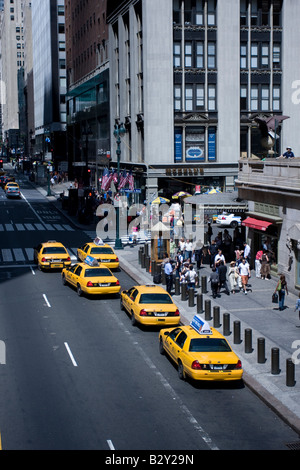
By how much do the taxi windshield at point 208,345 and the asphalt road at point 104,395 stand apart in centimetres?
101

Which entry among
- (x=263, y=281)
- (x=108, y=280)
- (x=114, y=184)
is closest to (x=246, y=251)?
(x=263, y=281)

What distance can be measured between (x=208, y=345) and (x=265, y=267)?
51.9 ft

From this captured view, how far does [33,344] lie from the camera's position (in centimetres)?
2216

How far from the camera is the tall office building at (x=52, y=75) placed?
470ft

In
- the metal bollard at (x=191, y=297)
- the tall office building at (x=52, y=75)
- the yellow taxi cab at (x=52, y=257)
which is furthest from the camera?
the tall office building at (x=52, y=75)

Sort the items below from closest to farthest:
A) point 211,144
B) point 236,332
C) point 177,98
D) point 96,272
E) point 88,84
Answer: point 236,332 → point 96,272 → point 177,98 → point 211,144 → point 88,84

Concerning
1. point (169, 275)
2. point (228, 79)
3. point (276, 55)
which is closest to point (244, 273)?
point (169, 275)

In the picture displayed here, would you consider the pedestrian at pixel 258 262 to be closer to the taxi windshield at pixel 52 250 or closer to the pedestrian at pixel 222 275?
the pedestrian at pixel 222 275

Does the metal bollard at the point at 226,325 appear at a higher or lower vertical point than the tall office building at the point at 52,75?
lower

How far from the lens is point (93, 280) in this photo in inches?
1140

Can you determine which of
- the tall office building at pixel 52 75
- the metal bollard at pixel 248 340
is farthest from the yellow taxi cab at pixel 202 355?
the tall office building at pixel 52 75

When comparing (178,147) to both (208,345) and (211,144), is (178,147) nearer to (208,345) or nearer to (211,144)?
(211,144)

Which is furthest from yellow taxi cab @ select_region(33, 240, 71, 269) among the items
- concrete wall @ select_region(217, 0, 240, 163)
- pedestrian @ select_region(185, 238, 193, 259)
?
concrete wall @ select_region(217, 0, 240, 163)
